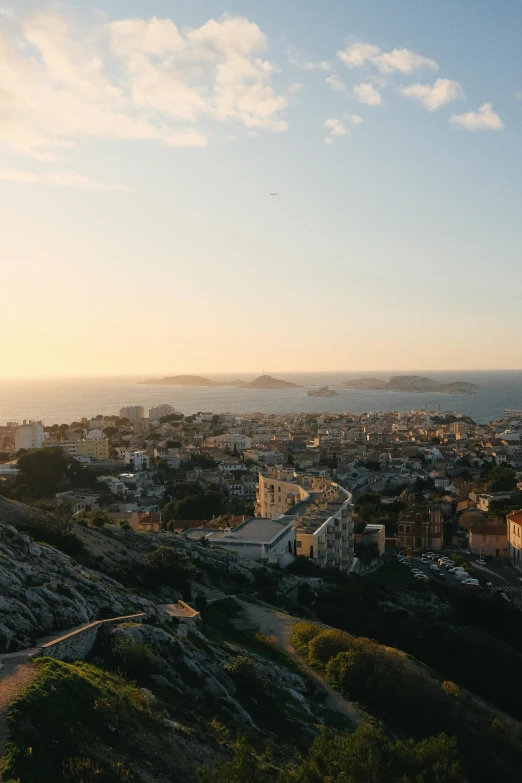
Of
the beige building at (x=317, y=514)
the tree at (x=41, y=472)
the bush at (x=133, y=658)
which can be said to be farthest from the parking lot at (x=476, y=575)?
the tree at (x=41, y=472)

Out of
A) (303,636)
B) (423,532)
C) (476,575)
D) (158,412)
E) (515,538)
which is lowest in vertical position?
(476,575)

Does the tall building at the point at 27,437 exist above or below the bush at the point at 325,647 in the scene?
below

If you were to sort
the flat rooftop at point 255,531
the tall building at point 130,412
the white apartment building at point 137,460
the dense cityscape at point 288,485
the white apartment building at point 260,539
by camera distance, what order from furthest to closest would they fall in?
the tall building at point 130,412 < the white apartment building at point 137,460 < the dense cityscape at point 288,485 < the flat rooftop at point 255,531 < the white apartment building at point 260,539

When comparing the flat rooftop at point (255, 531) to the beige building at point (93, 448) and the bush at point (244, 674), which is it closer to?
the bush at point (244, 674)

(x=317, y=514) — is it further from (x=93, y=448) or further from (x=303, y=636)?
(x=93, y=448)

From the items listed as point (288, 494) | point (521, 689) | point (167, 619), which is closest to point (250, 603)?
point (167, 619)

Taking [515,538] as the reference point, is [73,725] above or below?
above

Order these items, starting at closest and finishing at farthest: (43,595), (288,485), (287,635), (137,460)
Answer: (43,595) < (287,635) < (288,485) < (137,460)

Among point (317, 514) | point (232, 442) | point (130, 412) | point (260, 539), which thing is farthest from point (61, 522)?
point (130, 412)
